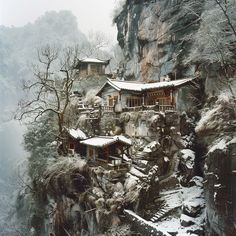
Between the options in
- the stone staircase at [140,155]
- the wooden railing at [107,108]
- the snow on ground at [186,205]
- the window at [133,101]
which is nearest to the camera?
the snow on ground at [186,205]

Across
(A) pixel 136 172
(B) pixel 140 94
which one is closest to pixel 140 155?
(A) pixel 136 172

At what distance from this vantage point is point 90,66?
4419 centimetres

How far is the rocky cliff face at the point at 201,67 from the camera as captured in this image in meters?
15.3

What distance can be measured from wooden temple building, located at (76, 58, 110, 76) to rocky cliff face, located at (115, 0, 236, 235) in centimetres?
377

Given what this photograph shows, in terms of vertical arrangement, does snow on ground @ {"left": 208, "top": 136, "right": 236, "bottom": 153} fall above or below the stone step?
above

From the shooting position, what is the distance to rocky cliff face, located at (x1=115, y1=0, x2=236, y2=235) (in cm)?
1531

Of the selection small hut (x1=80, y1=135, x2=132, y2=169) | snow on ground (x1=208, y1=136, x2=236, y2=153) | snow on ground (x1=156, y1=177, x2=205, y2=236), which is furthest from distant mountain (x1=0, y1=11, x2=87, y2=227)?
snow on ground (x1=208, y1=136, x2=236, y2=153)

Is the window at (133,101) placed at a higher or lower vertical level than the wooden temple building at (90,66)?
lower

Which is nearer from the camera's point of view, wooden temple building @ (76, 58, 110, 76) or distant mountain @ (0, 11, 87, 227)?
wooden temple building @ (76, 58, 110, 76)

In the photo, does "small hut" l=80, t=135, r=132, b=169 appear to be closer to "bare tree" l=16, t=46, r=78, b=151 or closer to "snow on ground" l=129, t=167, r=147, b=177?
"snow on ground" l=129, t=167, r=147, b=177

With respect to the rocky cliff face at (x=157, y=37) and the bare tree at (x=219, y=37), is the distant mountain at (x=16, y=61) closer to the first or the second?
the rocky cliff face at (x=157, y=37)

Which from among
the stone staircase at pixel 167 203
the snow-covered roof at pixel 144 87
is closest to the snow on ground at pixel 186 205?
the stone staircase at pixel 167 203

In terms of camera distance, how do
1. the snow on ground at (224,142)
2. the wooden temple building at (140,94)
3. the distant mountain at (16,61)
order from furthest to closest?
1. the distant mountain at (16,61)
2. the wooden temple building at (140,94)
3. the snow on ground at (224,142)

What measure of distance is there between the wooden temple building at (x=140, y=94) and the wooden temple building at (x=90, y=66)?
11726 mm
